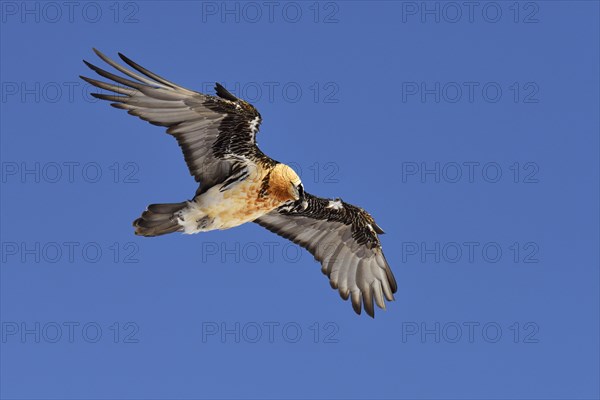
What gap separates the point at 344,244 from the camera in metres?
18.2

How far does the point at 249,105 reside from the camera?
49.3ft

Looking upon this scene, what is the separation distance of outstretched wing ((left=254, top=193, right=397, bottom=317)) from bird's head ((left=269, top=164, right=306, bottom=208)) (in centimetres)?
201

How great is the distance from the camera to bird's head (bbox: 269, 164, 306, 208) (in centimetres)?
1538

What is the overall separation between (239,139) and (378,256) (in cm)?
444

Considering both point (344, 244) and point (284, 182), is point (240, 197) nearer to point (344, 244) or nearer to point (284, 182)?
point (284, 182)

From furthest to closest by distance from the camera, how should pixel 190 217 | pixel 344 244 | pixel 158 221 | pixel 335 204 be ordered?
pixel 344 244 < pixel 335 204 < pixel 190 217 < pixel 158 221

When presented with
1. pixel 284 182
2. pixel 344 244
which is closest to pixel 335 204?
pixel 344 244

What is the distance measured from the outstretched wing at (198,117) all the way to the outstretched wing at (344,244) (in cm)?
247

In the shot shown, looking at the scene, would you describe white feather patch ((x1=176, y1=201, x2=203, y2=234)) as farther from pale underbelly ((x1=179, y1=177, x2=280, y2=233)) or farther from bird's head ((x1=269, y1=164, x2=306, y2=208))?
bird's head ((x1=269, y1=164, x2=306, y2=208))

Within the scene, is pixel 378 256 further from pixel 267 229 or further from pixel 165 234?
pixel 165 234

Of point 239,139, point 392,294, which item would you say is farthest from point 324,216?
point 239,139

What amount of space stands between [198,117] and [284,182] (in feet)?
6.24

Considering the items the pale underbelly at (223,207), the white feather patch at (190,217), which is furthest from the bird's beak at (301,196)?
the white feather patch at (190,217)

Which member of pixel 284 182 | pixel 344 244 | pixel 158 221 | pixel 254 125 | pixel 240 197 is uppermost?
pixel 254 125
